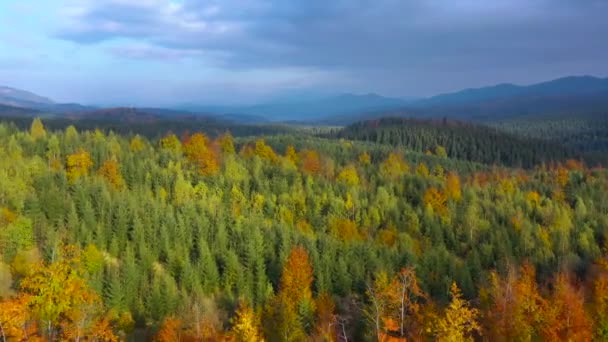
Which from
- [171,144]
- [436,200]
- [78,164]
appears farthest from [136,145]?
[436,200]

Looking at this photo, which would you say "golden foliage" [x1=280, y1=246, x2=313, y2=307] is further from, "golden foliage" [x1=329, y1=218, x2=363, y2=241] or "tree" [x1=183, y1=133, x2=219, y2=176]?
"tree" [x1=183, y1=133, x2=219, y2=176]

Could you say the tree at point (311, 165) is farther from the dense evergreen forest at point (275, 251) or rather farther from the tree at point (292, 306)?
the tree at point (292, 306)

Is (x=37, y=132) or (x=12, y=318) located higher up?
(x=37, y=132)

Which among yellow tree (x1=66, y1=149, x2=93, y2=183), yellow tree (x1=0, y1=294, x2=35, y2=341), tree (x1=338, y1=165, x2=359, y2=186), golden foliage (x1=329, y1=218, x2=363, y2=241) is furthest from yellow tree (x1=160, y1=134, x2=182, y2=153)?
yellow tree (x1=0, y1=294, x2=35, y2=341)

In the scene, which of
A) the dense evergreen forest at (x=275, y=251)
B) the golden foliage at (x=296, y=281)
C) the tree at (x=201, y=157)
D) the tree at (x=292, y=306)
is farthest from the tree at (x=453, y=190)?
the golden foliage at (x=296, y=281)

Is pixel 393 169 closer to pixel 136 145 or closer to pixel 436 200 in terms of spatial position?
pixel 436 200
